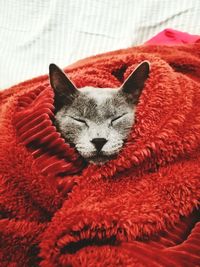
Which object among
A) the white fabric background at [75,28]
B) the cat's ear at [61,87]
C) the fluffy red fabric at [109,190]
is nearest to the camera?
the fluffy red fabric at [109,190]

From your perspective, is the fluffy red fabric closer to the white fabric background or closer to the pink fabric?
the pink fabric

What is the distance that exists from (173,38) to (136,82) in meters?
0.56

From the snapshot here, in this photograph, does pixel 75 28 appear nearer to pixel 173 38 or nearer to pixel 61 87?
pixel 173 38

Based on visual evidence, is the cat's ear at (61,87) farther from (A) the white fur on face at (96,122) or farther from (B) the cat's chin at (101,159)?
(B) the cat's chin at (101,159)

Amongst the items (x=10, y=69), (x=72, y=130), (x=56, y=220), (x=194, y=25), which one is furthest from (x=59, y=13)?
(x=56, y=220)

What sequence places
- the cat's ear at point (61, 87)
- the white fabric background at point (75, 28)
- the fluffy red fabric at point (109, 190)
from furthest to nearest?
the white fabric background at point (75, 28) < the cat's ear at point (61, 87) < the fluffy red fabric at point (109, 190)

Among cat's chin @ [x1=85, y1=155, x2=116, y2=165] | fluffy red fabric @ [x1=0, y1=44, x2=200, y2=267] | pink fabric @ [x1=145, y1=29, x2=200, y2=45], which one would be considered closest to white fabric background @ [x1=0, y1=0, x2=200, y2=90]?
pink fabric @ [x1=145, y1=29, x2=200, y2=45]

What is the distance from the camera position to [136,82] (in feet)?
3.07

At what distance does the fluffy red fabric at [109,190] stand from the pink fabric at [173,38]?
1.52 ft

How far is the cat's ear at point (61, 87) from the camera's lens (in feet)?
2.97

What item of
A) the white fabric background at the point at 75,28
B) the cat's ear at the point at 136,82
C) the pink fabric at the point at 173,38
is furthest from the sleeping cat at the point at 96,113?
the white fabric background at the point at 75,28

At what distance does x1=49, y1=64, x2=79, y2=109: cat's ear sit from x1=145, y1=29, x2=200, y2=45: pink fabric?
54cm

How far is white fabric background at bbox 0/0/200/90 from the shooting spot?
1613mm

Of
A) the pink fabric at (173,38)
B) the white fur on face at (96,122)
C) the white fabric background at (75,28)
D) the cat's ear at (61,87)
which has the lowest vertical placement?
the white fabric background at (75,28)
